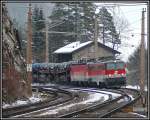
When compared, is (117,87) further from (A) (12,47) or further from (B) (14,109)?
(B) (14,109)

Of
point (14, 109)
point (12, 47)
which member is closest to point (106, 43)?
point (12, 47)

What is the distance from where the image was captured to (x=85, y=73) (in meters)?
43.2

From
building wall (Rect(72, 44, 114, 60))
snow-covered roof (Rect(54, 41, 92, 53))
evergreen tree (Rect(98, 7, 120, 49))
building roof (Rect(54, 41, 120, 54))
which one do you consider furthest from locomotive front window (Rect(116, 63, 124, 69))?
snow-covered roof (Rect(54, 41, 92, 53))

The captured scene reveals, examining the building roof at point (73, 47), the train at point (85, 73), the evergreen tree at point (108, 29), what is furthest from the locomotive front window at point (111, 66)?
→ the building roof at point (73, 47)

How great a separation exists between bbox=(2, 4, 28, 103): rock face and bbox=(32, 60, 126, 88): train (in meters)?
11.1

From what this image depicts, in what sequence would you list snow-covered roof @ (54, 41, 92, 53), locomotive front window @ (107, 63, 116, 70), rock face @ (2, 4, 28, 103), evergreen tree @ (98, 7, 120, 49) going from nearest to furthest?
rock face @ (2, 4, 28, 103), locomotive front window @ (107, 63, 116, 70), evergreen tree @ (98, 7, 120, 49), snow-covered roof @ (54, 41, 92, 53)

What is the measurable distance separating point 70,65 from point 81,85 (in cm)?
290

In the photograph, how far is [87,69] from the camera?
4266 centimetres

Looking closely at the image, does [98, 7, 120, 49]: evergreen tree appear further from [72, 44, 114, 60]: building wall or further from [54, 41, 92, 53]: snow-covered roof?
[54, 41, 92, 53]: snow-covered roof

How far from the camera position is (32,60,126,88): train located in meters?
38.8

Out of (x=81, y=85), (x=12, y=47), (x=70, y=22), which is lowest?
(x=81, y=85)

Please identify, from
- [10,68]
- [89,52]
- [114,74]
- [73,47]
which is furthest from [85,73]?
[10,68]

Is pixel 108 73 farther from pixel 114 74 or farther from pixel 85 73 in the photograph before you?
pixel 85 73

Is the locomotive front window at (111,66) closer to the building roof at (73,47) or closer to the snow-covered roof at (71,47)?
the building roof at (73,47)
